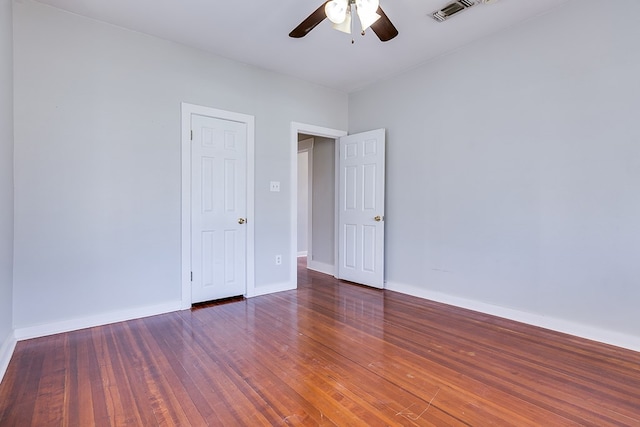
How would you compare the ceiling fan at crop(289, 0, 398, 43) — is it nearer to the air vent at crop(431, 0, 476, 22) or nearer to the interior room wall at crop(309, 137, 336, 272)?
the air vent at crop(431, 0, 476, 22)

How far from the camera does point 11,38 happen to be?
2547mm

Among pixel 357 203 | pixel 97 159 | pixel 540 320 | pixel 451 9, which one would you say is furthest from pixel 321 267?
pixel 451 9

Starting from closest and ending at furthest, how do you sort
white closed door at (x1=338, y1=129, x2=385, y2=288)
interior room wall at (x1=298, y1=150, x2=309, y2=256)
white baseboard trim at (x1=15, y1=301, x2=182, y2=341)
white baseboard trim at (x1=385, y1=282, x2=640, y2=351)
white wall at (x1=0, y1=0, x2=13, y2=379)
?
white wall at (x1=0, y1=0, x2=13, y2=379), white baseboard trim at (x1=385, y1=282, x2=640, y2=351), white baseboard trim at (x1=15, y1=301, x2=182, y2=341), white closed door at (x1=338, y1=129, x2=385, y2=288), interior room wall at (x1=298, y1=150, x2=309, y2=256)

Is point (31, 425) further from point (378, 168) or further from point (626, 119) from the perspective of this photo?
point (626, 119)

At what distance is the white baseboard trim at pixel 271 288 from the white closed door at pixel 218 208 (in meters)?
0.14

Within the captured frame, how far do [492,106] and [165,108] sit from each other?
10.9 ft

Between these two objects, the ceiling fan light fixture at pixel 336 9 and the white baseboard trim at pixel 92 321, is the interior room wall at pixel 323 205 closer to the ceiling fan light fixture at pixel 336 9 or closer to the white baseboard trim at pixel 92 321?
the white baseboard trim at pixel 92 321

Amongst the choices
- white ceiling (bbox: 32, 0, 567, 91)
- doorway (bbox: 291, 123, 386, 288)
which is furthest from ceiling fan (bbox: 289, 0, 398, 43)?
doorway (bbox: 291, 123, 386, 288)

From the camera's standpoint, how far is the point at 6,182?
2.33 m

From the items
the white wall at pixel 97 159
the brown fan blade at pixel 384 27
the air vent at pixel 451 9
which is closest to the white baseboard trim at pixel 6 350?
the white wall at pixel 97 159

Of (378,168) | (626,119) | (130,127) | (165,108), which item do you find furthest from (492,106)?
(130,127)

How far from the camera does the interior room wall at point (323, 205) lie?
5.16 m

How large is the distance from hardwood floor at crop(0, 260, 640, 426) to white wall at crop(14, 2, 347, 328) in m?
0.44

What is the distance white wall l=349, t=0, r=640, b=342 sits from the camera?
2.53 meters
